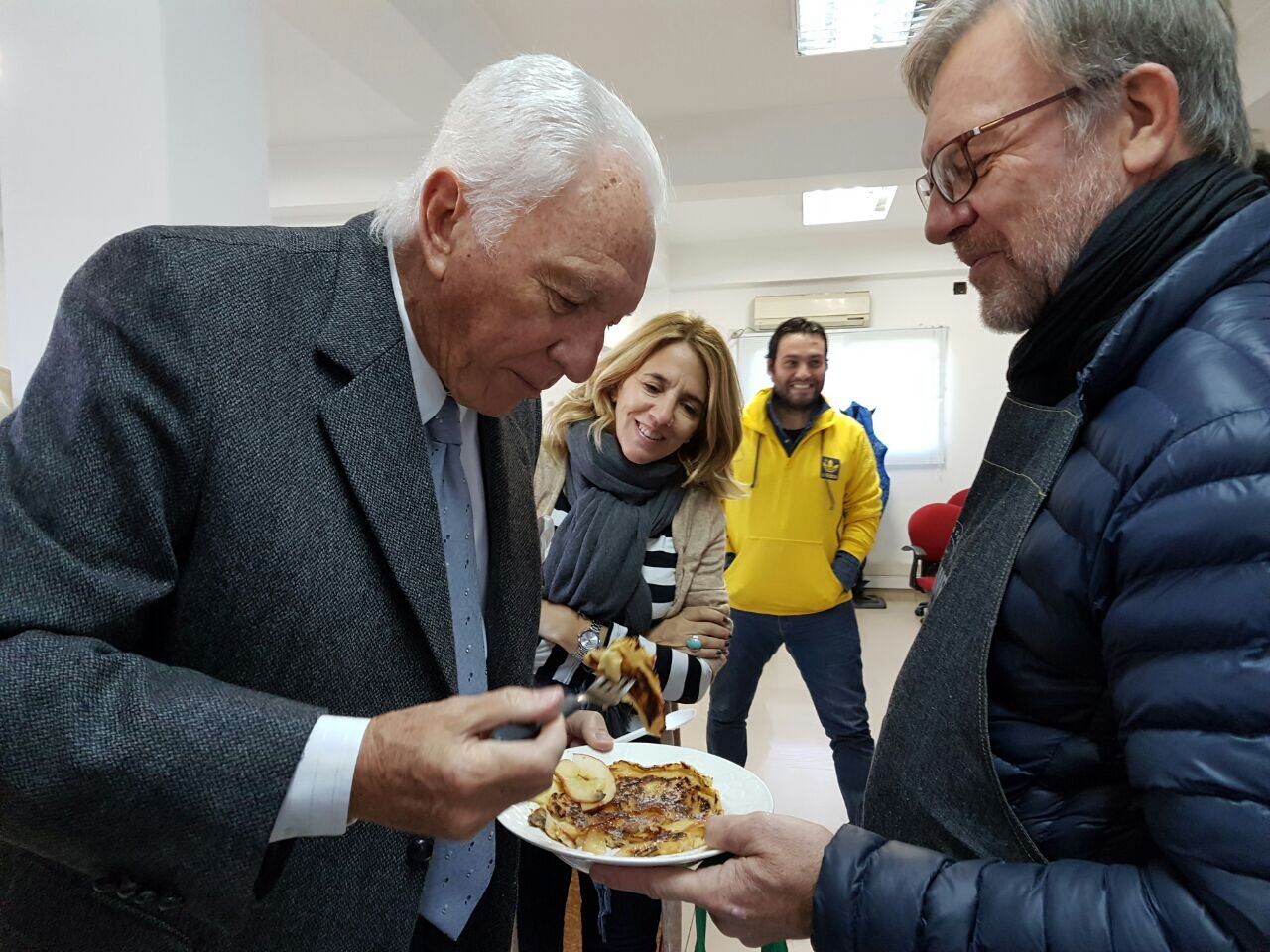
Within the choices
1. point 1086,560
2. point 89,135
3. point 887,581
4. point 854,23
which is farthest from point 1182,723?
point 887,581

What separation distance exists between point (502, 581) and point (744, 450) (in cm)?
259

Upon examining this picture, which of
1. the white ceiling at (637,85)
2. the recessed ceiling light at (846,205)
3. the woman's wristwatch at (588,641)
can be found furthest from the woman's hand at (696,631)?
the recessed ceiling light at (846,205)

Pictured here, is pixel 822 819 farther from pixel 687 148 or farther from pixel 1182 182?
pixel 687 148

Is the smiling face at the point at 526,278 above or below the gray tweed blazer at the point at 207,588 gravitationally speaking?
above

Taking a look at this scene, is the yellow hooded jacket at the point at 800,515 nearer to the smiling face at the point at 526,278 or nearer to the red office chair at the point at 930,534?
the smiling face at the point at 526,278

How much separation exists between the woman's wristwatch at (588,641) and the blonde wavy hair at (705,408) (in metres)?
0.49

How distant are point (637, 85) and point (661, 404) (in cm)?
303

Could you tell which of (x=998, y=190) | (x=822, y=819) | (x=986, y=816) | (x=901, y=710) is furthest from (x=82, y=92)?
(x=822, y=819)

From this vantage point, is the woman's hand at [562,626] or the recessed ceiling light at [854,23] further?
the recessed ceiling light at [854,23]

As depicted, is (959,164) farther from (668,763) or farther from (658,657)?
(658,657)

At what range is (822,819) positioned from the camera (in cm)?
337

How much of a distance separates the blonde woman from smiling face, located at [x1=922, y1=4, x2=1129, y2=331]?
44.5 inches

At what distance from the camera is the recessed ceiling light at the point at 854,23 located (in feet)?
11.6

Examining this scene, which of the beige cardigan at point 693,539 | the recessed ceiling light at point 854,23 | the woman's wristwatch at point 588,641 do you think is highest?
the recessed ceiling light at point 854,23
